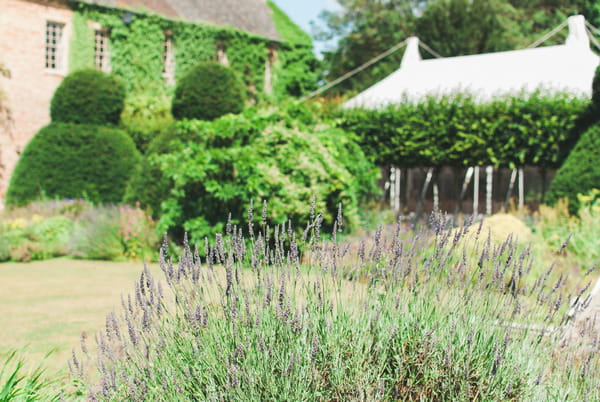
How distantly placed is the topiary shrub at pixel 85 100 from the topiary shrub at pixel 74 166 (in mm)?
958

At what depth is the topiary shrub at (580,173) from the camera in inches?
377

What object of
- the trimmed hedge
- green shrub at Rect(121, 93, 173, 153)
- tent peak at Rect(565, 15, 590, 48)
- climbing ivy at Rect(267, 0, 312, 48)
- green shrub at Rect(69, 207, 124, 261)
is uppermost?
climbing ivy at Rect(267, 0, 312, 48)

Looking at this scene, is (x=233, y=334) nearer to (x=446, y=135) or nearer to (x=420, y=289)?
(x=420, y=289)

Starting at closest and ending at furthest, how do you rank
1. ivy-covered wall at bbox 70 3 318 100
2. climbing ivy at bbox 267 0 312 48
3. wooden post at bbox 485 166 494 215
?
1. wooden post at bbox 485 166 494 215
2. ivy-covered wall at bbox 70 3 318 100
3. climbing ivy at bbox 267 0 312 48

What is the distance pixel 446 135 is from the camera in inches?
510

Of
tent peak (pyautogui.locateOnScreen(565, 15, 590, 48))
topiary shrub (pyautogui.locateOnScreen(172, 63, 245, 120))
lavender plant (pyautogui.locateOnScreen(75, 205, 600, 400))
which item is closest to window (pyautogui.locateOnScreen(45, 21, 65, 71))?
topiary shrub (pyautogui.locateOnScreen(172, 63, 245, 120))

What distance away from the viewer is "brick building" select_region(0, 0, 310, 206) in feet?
60.4

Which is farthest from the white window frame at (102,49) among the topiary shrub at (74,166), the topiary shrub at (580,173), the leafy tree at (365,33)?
the topiary shrub at (580,173)

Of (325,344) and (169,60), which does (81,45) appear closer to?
(169,60)

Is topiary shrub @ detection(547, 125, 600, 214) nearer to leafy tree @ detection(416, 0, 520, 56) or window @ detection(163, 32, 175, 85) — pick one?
window @ detection(163, 32, 175, 85)

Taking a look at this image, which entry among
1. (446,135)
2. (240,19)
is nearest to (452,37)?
(240,19)

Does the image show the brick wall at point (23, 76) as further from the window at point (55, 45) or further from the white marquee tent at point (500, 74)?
the white marquee tent at point (500, 74)

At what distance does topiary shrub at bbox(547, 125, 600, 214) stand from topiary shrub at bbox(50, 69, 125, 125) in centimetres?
1299

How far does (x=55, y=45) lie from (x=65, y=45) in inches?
15.2
